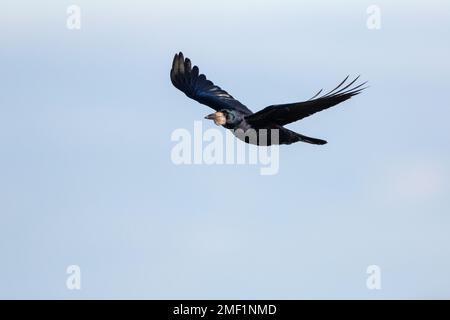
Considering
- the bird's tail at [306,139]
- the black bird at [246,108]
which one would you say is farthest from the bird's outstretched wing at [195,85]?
the bird's tail at [306,139]

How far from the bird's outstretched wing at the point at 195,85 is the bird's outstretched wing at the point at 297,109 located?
296cm

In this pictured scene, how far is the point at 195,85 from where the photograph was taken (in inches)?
1208

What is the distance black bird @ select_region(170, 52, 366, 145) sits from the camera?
25.5 metres

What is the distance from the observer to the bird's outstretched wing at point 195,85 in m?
30.3

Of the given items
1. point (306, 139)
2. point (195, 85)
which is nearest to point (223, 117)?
point (306, 139)

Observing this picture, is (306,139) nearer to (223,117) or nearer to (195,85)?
(223,117)

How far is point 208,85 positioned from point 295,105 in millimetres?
5380

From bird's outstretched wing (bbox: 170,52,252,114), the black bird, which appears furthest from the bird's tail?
bird's outstretched wing (bbox: 170,52,252,114)

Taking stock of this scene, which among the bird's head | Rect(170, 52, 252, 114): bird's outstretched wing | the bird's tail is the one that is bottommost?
the bird's tail

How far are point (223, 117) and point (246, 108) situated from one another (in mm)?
2148

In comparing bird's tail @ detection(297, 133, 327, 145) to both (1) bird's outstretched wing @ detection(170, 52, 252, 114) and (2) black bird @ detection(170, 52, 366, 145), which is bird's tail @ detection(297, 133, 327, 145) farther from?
(1) bird's outstretched wing @ detection(170, 52, 252, 114)

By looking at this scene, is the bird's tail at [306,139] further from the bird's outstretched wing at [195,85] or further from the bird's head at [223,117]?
the bird's outstretched wing at [195,85]

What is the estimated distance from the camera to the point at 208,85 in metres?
30.8
